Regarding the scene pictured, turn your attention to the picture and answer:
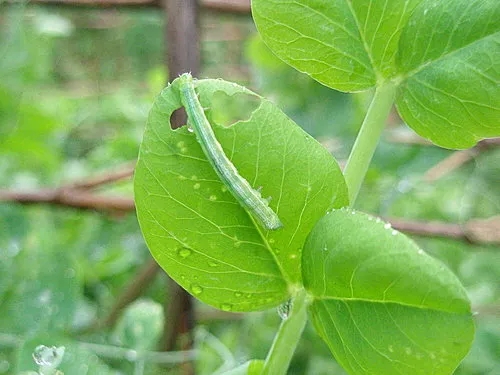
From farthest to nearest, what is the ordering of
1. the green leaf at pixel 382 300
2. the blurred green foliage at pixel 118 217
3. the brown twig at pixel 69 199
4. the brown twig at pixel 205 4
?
1. the brown twig at pixel 205 4
2. the brown twig at pixel 69 199
3. the blurred green foliage at pixel 118 217
4. the green leaf at pixel 382 300

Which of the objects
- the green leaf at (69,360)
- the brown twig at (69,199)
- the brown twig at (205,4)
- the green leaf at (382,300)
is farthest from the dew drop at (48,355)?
the brown twig at (205,4)

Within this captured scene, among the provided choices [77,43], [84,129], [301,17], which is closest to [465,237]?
[301,17]

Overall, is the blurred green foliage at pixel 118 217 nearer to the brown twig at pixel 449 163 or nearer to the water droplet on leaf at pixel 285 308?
the brown twig at pixel 449 163

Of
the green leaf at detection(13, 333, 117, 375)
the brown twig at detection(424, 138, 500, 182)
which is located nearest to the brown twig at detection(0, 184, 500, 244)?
the brown twig at detection(424, 138, 500, 182)

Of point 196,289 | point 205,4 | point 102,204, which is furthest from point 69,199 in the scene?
point 196,289

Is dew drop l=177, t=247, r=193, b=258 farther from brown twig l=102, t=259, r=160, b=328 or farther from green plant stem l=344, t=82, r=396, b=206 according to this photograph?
brown twig l=102, t=259, r=160, b=328

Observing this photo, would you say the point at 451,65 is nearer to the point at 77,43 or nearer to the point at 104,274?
the point at 104,274
